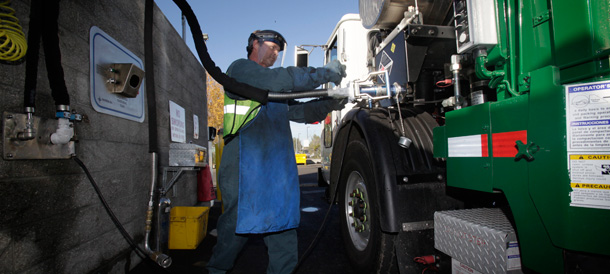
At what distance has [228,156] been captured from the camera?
2439 mm

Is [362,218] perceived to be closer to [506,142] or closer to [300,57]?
A: [506,142]

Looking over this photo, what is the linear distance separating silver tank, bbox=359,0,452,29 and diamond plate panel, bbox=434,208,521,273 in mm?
1792

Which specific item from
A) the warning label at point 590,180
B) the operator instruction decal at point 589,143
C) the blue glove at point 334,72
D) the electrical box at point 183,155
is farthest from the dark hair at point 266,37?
the warning label at point 590,180

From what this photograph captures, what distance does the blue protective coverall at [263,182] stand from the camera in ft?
7.36

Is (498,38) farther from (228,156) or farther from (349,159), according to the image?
(228,156)

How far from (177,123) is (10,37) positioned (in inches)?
118

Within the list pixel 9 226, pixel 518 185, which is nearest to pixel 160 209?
pixel 9 226

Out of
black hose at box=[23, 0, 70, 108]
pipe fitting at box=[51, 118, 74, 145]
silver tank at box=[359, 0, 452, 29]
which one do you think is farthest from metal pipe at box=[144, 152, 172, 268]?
silver tank at box=[359, 0, 452, 29]

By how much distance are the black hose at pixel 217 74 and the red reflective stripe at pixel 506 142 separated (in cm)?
151

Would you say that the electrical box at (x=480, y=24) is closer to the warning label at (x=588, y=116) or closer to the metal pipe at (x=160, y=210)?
the warning label at (x=588, y=116)

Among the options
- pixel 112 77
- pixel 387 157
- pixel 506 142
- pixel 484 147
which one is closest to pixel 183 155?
pixel 112 77

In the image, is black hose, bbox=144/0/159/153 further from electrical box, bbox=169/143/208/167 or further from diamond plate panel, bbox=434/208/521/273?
diamond plate panel, bbox=434/208/521/273

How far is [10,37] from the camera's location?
1546 mm

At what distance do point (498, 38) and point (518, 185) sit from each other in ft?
2.62
